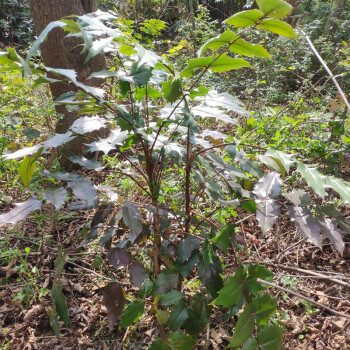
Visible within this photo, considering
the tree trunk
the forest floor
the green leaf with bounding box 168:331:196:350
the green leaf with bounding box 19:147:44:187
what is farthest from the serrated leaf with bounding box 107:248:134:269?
the tree trunk

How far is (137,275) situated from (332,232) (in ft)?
2.32

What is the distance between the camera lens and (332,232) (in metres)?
0.83

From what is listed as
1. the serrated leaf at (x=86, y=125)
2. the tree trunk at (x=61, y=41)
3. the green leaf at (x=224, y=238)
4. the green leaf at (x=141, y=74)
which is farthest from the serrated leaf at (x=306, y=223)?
the tree trunk at (x=61, y=41)

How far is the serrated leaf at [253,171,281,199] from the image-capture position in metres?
0.91

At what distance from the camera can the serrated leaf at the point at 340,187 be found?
2.37 ft

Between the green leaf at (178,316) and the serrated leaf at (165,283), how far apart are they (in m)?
0.07

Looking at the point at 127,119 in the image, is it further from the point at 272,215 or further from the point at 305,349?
the point at 305,349

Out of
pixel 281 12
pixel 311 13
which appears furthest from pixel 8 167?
pixel 311 13

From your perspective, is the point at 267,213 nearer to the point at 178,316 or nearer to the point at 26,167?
the point at 178,316

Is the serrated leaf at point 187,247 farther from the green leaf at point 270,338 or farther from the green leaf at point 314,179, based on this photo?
the green leaf at point 314,179

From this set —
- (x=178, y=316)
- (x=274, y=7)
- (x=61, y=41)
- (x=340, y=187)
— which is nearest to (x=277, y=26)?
(x=274, y=7)

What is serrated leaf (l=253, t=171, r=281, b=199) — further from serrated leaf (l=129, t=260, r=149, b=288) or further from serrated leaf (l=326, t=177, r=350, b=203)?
serrated leaf (l=129, t=260, r=149, b=288)

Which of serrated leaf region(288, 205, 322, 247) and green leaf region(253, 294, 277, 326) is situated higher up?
serrated leaf region(288, 205, 322, 247)

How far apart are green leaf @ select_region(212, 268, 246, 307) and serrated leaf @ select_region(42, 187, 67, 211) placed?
511mm
